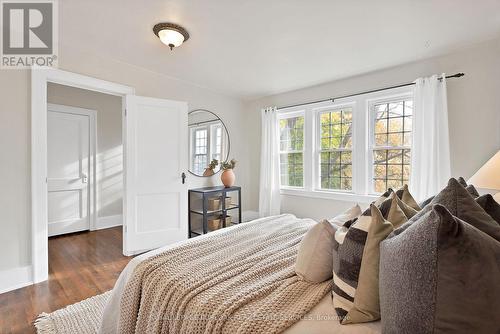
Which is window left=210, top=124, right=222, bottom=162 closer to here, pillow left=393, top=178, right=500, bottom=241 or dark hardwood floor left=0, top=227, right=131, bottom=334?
dark hardwood floor left=0, top=227, right=131, bottom=334

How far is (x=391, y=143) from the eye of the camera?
3219 mm

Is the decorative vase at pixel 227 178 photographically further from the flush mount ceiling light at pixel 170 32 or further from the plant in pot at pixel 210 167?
the flush mount ceiling light at pixel 170 32

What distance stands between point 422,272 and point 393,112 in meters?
3.07

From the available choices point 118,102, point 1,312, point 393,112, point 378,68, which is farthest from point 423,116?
point 118,102

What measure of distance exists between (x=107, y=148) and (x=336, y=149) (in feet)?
13.4

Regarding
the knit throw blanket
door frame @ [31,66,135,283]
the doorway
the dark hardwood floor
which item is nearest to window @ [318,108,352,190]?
the doorway

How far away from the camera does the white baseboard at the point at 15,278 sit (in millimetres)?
2322

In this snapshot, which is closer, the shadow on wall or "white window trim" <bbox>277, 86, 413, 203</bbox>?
"white window trim" <bbox>277, 86, 413, 203</bbox>

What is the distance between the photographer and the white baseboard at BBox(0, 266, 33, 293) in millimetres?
2322

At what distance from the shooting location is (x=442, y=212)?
2.14 feet

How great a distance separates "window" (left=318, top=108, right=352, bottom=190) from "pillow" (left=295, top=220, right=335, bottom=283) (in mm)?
2551

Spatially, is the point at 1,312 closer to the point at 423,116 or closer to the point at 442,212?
the point at 442,212

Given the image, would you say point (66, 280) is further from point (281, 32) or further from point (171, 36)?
point (281, 32)

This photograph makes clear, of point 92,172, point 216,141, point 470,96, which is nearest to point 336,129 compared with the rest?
point 470,96
